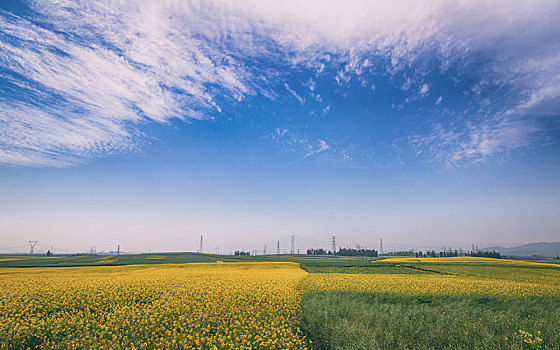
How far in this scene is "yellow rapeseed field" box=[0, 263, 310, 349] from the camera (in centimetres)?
1025

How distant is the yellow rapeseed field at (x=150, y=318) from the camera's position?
10250 millimetres

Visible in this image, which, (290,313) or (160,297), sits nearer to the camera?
(290,313)

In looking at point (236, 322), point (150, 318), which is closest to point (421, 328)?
point (236, 322)

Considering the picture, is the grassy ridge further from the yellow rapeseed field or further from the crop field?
the yellow rapeseed field

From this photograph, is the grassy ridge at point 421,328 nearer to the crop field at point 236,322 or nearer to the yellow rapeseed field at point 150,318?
the crop field at point 236,322

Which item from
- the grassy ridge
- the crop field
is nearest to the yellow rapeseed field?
the crop field

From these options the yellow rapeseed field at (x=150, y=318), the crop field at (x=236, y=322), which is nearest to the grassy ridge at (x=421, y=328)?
the crop field at (x=236, y=322)

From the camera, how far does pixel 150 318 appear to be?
37.7 ft

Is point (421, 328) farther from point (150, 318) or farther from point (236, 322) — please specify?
point (150, 318)

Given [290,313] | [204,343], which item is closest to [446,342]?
[290,313]

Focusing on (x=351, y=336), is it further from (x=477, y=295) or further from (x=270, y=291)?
(x=477, y=295)

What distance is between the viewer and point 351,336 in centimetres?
1044

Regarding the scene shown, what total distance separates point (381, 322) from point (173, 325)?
9.09 m

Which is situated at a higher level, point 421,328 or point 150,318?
point 150,318
